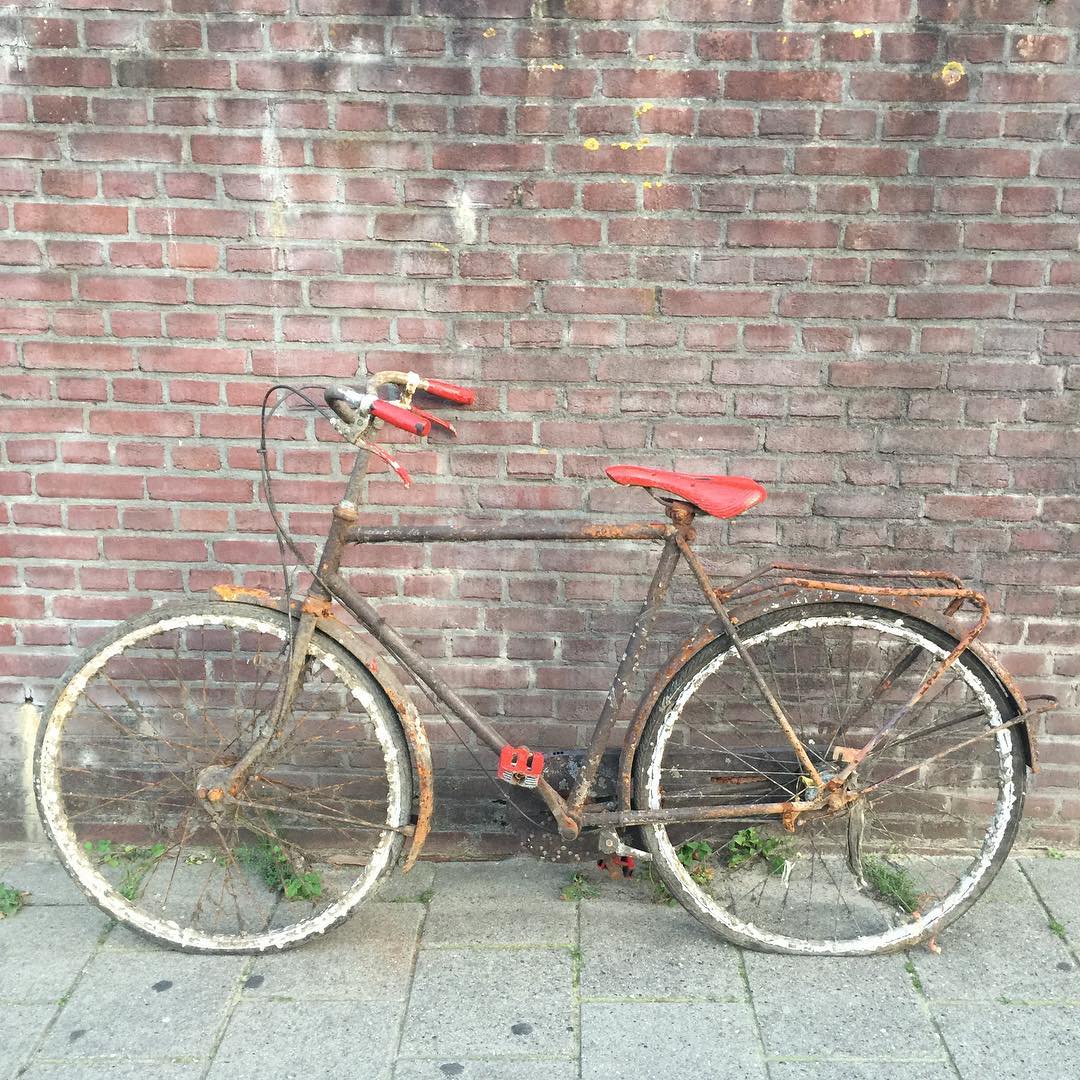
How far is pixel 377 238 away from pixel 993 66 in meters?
1.80

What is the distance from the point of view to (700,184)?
2945 millimetres

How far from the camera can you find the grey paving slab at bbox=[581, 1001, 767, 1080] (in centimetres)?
247

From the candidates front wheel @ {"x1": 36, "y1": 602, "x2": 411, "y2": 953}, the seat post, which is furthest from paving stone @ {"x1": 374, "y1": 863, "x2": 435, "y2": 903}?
the seat post

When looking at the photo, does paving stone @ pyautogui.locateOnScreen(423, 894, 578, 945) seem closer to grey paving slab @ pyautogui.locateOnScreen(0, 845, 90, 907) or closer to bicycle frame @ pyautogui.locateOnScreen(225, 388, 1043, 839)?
bicycle frame @ pyautogui.locateOnScreen(225, 388, 1043, 839)

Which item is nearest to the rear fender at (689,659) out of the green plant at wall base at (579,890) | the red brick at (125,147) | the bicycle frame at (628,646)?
the bicycle frame at (628,646)

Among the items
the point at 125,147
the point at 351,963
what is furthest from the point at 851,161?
the point at 351,963

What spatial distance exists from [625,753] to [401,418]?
1.12 m

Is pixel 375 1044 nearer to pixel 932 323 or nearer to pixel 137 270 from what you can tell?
pixel 137 270

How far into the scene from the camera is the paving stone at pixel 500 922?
296 cm

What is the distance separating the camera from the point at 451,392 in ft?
9.12

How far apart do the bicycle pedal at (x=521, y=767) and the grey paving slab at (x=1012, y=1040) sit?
122cm

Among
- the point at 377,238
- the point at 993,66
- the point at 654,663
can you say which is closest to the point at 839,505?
the point at 654,663

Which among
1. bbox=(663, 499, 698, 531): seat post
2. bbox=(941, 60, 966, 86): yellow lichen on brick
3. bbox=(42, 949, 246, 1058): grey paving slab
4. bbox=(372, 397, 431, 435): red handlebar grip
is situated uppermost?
bbox=(941, 60, 966, 86): yellow lichen on brick

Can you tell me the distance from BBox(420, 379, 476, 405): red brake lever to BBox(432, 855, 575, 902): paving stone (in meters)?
1.52
